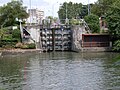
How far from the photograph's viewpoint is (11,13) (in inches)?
3009

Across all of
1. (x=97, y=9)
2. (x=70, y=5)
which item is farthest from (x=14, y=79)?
(x=70, y=5)

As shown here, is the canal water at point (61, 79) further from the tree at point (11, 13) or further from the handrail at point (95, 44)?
the tree at point (11, 13)

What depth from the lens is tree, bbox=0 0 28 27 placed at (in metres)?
76.5

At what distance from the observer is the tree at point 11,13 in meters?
76.5

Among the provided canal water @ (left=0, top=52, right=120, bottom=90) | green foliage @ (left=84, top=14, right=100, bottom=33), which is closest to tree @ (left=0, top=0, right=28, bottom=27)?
green foliage @ (left=84, top=14, right=100, bottom=33)

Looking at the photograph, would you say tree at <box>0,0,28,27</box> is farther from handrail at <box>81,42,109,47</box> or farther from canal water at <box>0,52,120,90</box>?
canal water at <box>0,52,120,90</box>

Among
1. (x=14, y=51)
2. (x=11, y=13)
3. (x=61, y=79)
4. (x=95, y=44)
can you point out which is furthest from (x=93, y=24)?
(x=61, y=79)

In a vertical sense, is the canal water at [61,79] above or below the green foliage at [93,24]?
below

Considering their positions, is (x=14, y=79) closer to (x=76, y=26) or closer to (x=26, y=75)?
(x=26, y=75)

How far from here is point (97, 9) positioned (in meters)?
92.7

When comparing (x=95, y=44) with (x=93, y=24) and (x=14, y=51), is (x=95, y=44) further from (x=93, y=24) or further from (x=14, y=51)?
(x=14, y=51)

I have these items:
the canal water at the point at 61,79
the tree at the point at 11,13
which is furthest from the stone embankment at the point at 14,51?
the canal water at the point at 61,79

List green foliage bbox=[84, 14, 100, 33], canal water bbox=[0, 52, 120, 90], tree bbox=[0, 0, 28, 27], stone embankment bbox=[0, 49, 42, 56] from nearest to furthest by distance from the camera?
canal water bbox=[0, 52, 120, 90]
stone embankment bbox=[0, 49, 42, 56]
green foliage bbox=[84, 14, 100, 33]
tree bbox=[0, 0, 28, 27]

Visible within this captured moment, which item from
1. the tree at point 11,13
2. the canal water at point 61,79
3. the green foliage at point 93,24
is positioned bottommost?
the canal water at point 61,79
